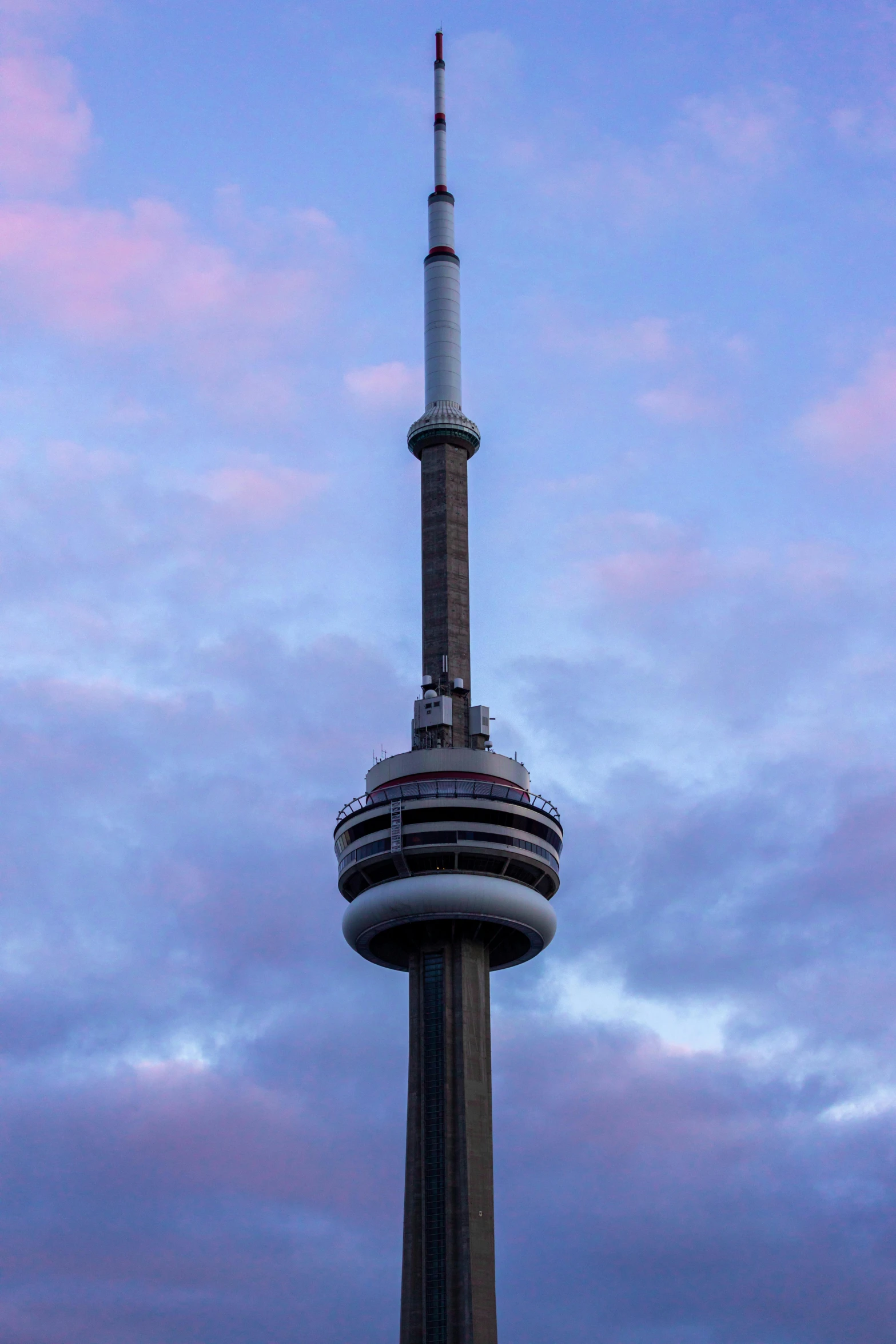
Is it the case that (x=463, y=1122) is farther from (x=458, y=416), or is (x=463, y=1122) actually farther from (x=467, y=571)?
(x=458, y=416)

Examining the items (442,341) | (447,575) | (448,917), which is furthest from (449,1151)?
(442,341)

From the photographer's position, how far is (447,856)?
5650 inches

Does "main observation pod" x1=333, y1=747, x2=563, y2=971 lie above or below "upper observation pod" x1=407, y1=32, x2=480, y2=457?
below

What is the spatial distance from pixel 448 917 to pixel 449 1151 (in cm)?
1732

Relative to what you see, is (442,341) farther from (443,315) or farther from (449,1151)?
(449,1151)

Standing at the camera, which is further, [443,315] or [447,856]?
[443,315]

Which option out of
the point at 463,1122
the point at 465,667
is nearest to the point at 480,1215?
the point at 463,1122

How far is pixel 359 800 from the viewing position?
5896 inches

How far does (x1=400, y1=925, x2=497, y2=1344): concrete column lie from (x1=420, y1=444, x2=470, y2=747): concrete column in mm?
19588

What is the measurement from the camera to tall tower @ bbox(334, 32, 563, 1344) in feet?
448

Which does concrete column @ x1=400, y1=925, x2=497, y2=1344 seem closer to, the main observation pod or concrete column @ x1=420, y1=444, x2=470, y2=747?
the main observation pod

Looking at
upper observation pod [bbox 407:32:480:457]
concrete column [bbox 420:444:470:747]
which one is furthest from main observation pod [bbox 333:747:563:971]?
upper observation pod [bbox 407:32:480:457]

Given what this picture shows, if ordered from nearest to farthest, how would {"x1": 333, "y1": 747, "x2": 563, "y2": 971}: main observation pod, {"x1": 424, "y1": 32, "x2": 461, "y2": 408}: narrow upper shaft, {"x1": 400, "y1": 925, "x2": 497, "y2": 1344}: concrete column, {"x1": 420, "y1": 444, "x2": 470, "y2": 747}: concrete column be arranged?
{"x1": 400, "y1": 925, "x2": 497, "y2": 1344}: concrete column, {"x1": 333, "y1": 747, "x2": 563, "y2": 971}: main observation pod, {"x1": 420, "y1": 444, "x2": 470, "y2": 747}: concrete column, {"x1": 424, "y1": 32, "x2": 461, "y2": 408}: narrow upper shaft

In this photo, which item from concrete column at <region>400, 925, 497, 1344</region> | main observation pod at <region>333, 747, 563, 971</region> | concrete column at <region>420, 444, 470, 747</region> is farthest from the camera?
concrete column at <region>420, 444, 470, 747</region>
